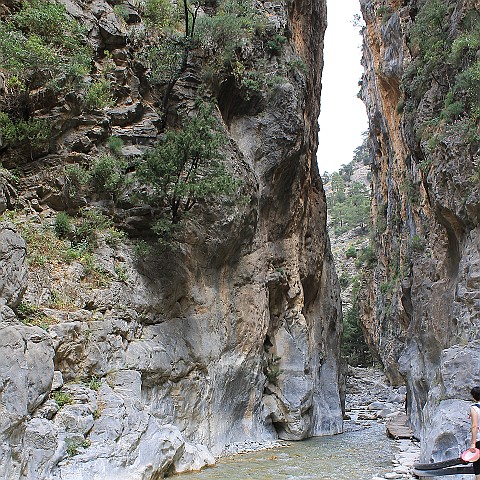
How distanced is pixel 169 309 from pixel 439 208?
27.1 feet

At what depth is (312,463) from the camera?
40.3 feet

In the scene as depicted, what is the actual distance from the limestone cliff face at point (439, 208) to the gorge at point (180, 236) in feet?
0.24

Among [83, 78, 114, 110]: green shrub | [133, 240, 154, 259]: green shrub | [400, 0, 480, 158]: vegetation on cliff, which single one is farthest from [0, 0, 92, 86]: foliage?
[400, 0, 480, 158]: vegetation on cliff

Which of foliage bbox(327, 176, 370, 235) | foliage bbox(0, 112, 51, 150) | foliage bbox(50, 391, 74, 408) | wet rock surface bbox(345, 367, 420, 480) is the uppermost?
foliage bbox(327, 176, 370, 235)

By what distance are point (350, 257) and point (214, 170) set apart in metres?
51.9

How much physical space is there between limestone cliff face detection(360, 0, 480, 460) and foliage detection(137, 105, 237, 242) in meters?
6.12

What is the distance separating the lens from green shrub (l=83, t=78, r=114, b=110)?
13188mm

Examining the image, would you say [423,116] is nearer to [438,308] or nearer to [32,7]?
[438,308]

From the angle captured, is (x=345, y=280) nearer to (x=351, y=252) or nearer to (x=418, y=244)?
(x=351, y=252)

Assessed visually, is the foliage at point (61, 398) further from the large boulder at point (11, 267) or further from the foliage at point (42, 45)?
the foliage at point (42, 45)

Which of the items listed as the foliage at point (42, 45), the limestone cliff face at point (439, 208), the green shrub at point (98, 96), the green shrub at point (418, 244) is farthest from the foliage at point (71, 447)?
the green shrub at point (418, 244)

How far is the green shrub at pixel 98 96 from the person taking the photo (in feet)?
43.3

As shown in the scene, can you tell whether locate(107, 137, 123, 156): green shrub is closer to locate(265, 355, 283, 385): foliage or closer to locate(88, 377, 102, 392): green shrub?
locate(88, 377, 102, 392): green shrub

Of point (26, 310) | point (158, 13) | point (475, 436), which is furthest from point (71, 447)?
point (158, 13)
